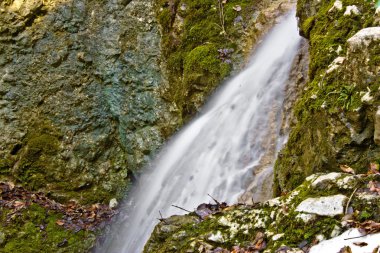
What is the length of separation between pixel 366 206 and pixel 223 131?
322cm

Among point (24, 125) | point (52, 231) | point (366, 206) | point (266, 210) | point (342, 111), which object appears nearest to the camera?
point (366, 206)

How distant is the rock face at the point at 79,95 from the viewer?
6797 millimetres

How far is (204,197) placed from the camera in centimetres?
489

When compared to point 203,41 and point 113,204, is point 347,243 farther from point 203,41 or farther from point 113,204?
point 113,204

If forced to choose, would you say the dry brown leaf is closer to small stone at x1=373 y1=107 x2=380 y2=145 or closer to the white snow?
small stone at x1=373 y1=107 x2=380 y2=145

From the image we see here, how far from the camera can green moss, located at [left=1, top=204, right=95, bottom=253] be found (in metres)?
5.59

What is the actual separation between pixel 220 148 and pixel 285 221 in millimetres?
2753

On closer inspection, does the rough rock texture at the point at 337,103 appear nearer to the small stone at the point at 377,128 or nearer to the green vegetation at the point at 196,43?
the small stone at the point at 377,128

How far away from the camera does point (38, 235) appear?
19.0ft

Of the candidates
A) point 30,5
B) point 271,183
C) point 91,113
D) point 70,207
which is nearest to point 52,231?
point 70,207

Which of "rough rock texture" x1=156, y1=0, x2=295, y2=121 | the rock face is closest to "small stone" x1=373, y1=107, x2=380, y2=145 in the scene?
"rough rock texture" x1=156, y1=0, x2=295, y2=121

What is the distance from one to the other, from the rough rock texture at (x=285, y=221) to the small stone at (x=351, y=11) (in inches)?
66.0

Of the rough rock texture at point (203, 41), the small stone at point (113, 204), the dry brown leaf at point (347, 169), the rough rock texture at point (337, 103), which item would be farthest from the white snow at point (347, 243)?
the small stone at point (113, 204)

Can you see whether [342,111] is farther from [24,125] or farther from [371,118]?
[24,125]
